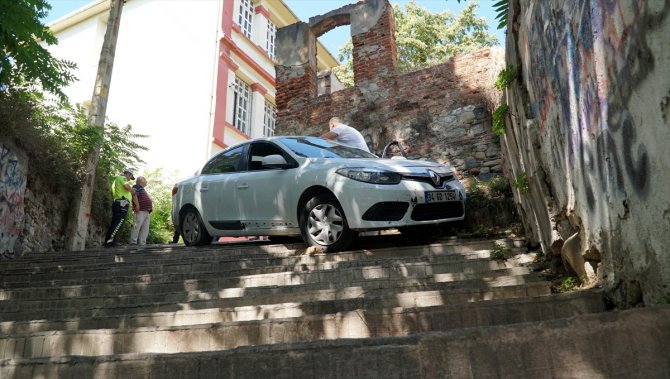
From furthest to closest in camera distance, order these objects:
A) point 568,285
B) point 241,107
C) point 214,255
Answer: point 241,107, point 214,255, point 568,285

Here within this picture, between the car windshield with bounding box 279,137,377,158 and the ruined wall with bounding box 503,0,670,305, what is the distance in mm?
2916

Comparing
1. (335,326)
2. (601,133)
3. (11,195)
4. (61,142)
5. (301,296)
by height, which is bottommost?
(335,326)

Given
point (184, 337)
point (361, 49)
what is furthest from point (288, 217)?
point (361, 49)

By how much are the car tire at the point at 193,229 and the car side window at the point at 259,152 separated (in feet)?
4.31

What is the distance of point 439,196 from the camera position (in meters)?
6.52

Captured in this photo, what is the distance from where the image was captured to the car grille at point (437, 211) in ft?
20.9

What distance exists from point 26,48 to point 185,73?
38.4 ft

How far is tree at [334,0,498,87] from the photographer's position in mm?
24094

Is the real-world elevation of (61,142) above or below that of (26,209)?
above

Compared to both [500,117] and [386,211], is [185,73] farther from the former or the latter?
[500,117]

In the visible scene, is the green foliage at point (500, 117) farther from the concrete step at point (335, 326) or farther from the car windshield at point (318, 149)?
the concrete step at point (335, 326)

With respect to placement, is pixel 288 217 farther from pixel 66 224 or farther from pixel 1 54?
pixel 66 224

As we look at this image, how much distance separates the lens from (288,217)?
717 centimetres

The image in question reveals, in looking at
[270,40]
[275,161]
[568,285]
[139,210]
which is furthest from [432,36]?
[568,285]
